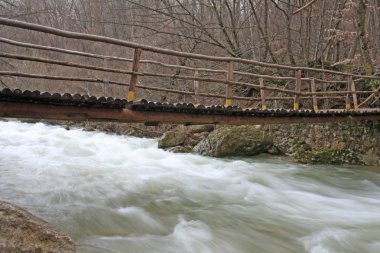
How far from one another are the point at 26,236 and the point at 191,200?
4.01m

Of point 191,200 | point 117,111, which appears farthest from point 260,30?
point 117,111

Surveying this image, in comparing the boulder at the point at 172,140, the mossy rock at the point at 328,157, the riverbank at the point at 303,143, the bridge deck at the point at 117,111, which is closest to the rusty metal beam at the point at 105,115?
the bridge deck at the point at 117,111

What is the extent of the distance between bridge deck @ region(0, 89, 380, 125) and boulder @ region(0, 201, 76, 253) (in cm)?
163

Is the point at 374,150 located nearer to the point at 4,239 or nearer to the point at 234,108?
the point at 234,108

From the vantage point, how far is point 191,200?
725 cm

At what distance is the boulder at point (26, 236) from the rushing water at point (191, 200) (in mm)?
918

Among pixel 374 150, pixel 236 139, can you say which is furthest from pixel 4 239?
pixel 374 150

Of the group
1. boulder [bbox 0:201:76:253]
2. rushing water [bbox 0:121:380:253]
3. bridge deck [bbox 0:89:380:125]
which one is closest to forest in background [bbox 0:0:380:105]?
rushing water [bbox 0:121:380:253]

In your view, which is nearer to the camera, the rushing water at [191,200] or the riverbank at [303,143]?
the rushing water at [191,200]

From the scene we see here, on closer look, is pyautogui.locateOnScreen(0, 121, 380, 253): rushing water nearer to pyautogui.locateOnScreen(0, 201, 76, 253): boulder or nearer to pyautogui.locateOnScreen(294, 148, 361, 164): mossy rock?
pyautogui.locateOnScreen(294, 148, 361, 164): mossy rock

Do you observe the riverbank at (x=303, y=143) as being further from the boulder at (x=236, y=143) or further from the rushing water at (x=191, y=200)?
the rushing water at (x=191, y=200)

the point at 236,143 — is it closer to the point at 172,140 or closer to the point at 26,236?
the point at 172,140

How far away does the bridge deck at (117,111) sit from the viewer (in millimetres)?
5020

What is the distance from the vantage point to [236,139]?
11.9 meters
